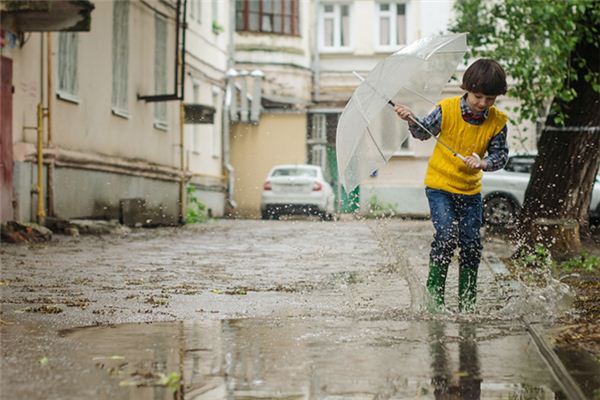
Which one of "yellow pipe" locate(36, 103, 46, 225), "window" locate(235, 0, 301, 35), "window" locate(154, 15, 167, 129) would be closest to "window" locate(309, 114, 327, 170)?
"window" locate(235, 0, 301, 35)

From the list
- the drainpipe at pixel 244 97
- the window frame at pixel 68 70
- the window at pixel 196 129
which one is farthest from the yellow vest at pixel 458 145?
the drainpipe at pixel 244 97

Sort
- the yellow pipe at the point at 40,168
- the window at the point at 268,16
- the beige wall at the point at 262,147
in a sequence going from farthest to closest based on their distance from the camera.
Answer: the beige wall at the point at 262,147 < the window at the point at 268,16 < the yellow pipe at the point at 40,168

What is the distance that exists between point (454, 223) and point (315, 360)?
2.65m

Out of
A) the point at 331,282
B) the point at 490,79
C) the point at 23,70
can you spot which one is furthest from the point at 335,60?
the point at 490,79

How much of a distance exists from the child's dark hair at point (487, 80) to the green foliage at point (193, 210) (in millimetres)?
21132

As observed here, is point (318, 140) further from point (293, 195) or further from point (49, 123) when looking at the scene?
point (49, 123)

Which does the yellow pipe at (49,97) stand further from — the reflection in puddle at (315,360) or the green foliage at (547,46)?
the reflection in puddle at (315,360)

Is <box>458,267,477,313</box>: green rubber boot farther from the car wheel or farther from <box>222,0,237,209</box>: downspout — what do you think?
<box>222,0,237,209</box>: downspout

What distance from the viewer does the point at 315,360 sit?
520cm

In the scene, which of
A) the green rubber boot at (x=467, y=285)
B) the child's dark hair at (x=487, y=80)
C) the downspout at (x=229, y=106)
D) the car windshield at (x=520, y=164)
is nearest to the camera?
the child's dark hair at (x=487, y=80)

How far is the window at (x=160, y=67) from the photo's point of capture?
27125 millimetres

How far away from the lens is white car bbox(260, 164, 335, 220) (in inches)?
1293

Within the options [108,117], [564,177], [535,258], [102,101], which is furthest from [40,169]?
[535,258]

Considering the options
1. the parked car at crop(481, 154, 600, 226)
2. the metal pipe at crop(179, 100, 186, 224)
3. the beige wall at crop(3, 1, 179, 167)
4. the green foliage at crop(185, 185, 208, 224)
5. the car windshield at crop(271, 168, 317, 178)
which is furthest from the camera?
the car windshield at crop(271, 168, 317, 178)
